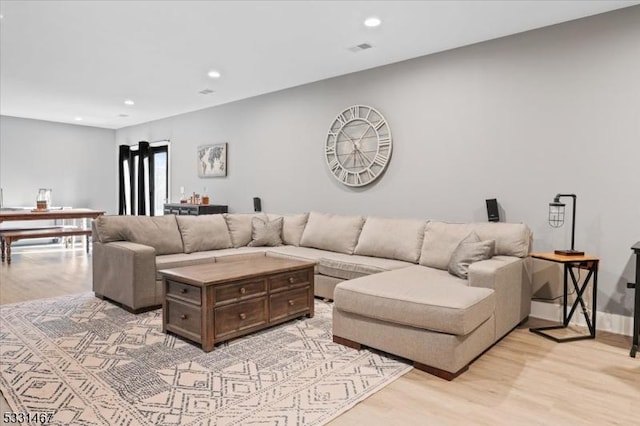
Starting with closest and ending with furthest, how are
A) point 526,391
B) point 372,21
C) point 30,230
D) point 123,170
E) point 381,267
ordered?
point 526,391
point 372,21
point 381,267
point 30,230
point 123,170

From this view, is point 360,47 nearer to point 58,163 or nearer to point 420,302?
point 420,302

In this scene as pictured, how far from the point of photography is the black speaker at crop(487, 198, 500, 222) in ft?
12.5

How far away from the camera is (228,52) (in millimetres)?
4328

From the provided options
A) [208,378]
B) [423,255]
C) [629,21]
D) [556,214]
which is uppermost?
[629,21]

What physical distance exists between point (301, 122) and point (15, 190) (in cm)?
627

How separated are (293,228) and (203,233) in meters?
1.10

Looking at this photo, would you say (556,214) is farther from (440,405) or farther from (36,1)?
(36,1)

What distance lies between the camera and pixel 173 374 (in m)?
2.43

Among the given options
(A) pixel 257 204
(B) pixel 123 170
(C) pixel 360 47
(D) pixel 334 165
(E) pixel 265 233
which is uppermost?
(C) pixel 360 47

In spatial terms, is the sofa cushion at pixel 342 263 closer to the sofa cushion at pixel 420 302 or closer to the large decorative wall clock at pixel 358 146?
the sofa cushion at pixel 420 302

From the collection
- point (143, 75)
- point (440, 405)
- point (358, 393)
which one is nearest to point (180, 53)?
point (143, 75)

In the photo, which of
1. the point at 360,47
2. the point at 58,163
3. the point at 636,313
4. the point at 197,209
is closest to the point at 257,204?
the point at 197,209

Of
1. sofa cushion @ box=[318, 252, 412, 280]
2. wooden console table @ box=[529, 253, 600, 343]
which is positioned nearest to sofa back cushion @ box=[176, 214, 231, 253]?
sofa cushion @ box=[318, 252, 412, 280]

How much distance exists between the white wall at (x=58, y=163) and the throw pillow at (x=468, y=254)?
334 inches
